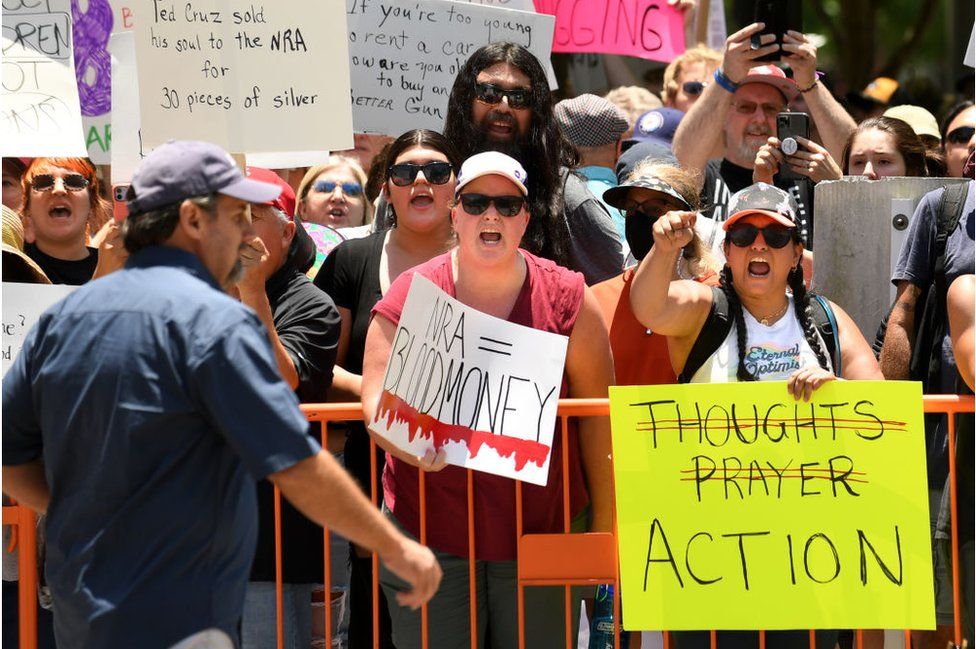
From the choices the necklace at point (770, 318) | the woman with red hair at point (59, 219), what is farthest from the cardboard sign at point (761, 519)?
the woman with red hair at point (59, 219)

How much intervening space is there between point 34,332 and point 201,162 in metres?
0.56

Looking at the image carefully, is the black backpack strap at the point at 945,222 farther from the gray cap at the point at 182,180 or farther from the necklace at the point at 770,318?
the gray cap at the point at 182,180

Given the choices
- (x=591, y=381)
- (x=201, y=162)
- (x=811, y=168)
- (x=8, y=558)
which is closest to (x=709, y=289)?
(x=591, y=381)

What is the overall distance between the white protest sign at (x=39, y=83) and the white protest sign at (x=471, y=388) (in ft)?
6.64

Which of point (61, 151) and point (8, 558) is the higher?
point (61, 151)

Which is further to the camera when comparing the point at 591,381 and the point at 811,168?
the point at 811,168

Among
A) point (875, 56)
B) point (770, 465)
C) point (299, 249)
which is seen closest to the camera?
point (770, 465)

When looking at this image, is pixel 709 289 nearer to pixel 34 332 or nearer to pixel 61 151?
pixel 34 332

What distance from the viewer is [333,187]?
7.47m

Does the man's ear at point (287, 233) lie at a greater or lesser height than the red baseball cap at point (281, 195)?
lesser

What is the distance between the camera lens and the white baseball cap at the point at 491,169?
16.5 ft

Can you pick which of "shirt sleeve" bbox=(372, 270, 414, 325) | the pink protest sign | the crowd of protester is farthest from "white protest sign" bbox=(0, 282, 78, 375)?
the pink protest sign

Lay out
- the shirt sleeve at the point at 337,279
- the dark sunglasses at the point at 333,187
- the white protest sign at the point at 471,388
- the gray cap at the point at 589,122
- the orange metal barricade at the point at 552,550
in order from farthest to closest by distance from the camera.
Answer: the dark sunglasses at the point at 333,187 < the gray cap at the point at 589,122 < the shirt sleeve at the point at 337,279 < the orange metal barricade at the point at 552,550 < the white protest sign at the point at 471,388

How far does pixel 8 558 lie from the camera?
5234 millimetres
